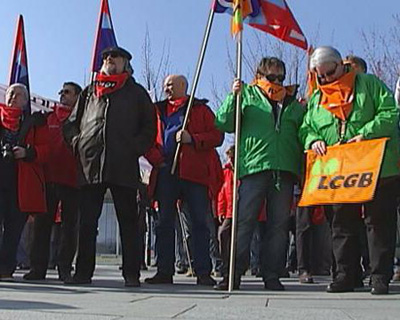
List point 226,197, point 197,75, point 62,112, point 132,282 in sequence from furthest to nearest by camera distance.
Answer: point 226,197 < point 62,112 < point 197,75 < point 132,282

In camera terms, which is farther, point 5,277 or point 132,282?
point 5,277

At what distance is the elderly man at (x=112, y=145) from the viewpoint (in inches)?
251

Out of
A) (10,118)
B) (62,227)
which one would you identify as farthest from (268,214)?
(10,118)

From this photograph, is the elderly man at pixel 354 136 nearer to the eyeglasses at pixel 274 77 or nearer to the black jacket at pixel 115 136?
the eyeglasses at pixel 274 77

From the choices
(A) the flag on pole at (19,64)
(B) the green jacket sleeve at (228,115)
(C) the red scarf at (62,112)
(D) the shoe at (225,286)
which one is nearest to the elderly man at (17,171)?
(C) the red scarf at (62,112)

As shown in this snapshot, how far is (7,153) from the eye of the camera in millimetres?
6977

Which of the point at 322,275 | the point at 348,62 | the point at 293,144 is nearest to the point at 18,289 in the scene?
the point at 293,144

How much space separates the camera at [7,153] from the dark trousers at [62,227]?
557 mm

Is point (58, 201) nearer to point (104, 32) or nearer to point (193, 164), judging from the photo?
point (193, 164)

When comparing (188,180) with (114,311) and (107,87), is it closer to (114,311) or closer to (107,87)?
(107,87)

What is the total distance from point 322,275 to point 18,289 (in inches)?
187

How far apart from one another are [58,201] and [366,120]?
3.36 meters

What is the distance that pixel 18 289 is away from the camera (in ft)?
19.5

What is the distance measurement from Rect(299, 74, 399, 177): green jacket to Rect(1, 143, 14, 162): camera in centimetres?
283
